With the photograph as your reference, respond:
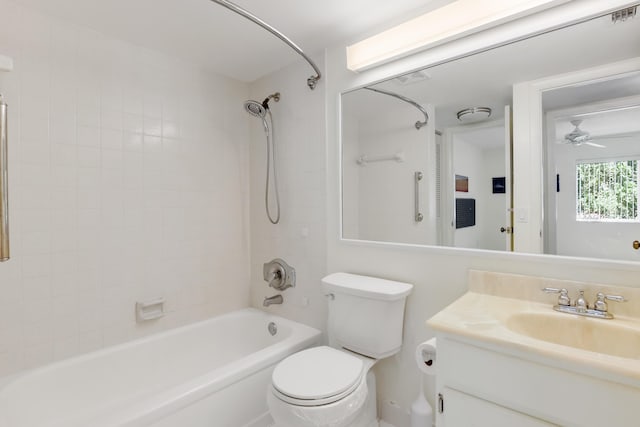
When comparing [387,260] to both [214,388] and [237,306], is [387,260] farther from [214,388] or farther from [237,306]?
[237,306]

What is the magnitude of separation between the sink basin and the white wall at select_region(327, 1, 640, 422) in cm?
20

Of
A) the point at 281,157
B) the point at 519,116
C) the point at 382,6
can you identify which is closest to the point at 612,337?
the point at 519,116

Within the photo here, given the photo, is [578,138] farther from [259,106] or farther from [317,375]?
[259,106]

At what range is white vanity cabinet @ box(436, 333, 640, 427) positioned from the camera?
2.72 ft

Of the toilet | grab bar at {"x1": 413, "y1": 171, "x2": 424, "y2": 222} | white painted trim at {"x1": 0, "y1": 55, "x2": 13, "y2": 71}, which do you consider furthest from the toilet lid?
white painted trim at {"x1": 0, "y1": 55, "x2": 13, "y2": 71}

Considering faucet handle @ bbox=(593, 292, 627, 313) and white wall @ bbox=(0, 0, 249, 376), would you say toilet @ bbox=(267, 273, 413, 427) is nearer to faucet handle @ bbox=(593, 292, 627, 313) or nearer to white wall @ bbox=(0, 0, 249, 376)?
faucet handle @ bbox=(593, 292, 627, 313)

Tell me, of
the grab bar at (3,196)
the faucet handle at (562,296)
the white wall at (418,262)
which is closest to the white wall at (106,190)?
the grab bar at (3,196)

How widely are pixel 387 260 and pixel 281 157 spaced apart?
108 cm

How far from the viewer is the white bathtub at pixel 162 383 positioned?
4.39 feet

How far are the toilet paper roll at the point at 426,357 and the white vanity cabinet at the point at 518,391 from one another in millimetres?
97

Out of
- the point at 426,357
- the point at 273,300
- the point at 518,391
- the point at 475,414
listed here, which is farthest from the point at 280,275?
the point at 518,391

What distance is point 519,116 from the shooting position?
1407 mm

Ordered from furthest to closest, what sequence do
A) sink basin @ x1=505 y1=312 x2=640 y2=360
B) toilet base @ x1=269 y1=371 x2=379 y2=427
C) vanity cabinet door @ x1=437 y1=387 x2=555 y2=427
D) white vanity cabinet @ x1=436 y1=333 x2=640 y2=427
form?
toilet base @ x1=269 y1=371 x2=379 y2=427 → sink basin @ x1=505 y1=312 x2=640 y2=360 → vanity cabinet door @ x1=437 y1=387 x2=555 y2=427 → white vanity cabinet @ x1=436 y1=333 x2=640 y2=427

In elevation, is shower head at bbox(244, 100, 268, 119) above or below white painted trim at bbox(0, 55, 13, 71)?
above
